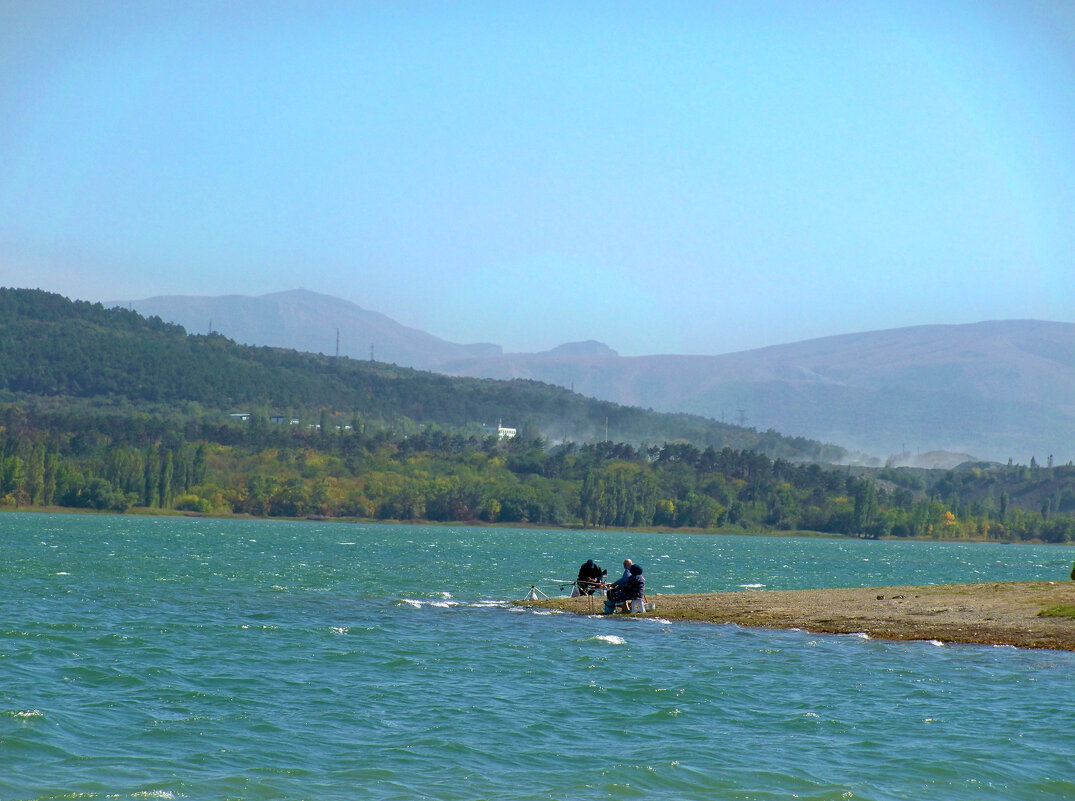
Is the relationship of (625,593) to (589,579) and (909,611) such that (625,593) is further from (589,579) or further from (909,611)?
(909,611)

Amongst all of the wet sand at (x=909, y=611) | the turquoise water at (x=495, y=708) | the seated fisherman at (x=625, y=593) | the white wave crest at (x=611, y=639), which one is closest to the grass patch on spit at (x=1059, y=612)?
the wet sand at (x=909, y=611)

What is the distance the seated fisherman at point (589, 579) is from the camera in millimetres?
46875

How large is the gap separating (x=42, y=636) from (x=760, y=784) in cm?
2264

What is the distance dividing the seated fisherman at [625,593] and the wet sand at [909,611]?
2.45 ft

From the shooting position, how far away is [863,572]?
330ft

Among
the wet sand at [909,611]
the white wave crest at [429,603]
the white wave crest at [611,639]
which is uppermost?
the wet sand at [909,611]

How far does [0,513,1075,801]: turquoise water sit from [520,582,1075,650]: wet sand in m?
2.20

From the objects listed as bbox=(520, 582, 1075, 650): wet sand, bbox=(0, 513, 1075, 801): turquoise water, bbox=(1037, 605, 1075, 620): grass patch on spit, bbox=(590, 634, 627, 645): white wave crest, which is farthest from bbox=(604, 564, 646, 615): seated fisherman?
bbox=(1037, 605, 1075, 620): grass patch on spit

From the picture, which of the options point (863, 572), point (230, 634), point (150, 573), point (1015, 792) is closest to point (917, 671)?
point (1015, 792)

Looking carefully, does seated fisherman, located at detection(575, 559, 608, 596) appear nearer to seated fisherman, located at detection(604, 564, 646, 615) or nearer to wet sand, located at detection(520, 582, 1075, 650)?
wet sand, located at detection(520, 582, 1075, 650)

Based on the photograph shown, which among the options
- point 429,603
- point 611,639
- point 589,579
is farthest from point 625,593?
point 429,603

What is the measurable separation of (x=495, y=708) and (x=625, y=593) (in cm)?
1866

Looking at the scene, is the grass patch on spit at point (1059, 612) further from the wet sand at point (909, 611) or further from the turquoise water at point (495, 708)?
the turquoise water at point (495, 708)

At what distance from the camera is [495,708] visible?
26578mm
